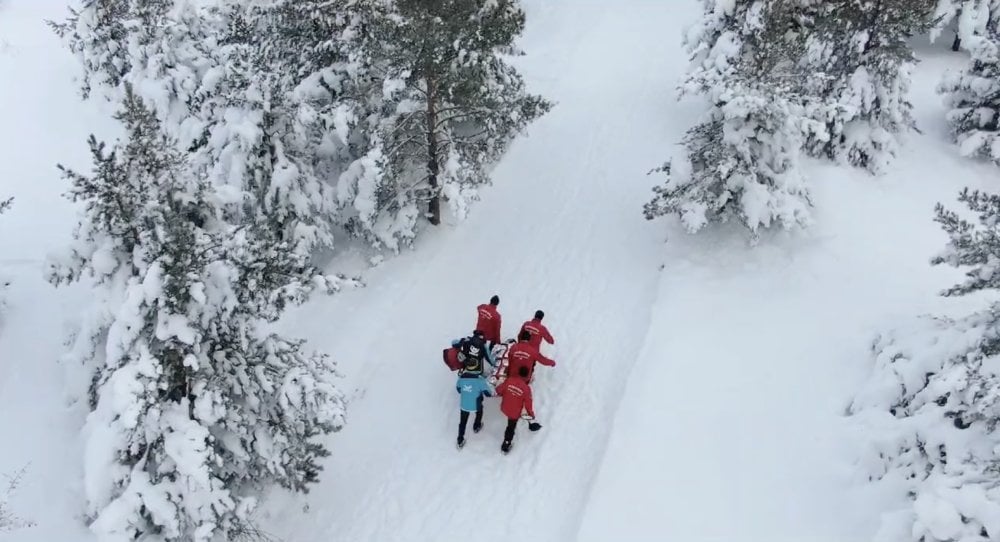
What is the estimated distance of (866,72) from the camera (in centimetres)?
1535

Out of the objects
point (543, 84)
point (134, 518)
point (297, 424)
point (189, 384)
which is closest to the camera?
point (134, 518)

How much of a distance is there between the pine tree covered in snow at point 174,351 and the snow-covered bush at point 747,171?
782 centimetres

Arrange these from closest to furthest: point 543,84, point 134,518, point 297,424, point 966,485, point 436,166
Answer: point 966,485
point 134,518
point 297,424
point 436,166
point 543,84

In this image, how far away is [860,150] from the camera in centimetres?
1552

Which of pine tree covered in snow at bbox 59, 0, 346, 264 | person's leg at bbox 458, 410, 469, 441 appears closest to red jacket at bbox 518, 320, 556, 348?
person's leg at bbox 458, 410, 469, 441

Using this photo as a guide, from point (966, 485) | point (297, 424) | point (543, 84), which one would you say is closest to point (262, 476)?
point (297, 424)

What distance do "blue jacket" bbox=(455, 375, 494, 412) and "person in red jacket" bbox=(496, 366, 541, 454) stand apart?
0.31m

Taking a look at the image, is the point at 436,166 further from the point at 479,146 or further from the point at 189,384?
the point at 189,384

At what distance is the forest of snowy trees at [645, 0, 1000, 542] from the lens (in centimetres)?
819

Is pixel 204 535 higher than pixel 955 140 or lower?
lower

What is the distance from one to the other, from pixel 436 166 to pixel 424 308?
11.3 ft

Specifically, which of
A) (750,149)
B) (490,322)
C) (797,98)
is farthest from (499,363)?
(797,98)

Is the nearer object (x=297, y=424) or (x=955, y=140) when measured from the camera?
(x=297, y=424)

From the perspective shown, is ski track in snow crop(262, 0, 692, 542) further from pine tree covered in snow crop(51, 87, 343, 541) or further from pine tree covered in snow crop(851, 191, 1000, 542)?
pine tree covered in snow crop(851, 191, 1000, 542)
